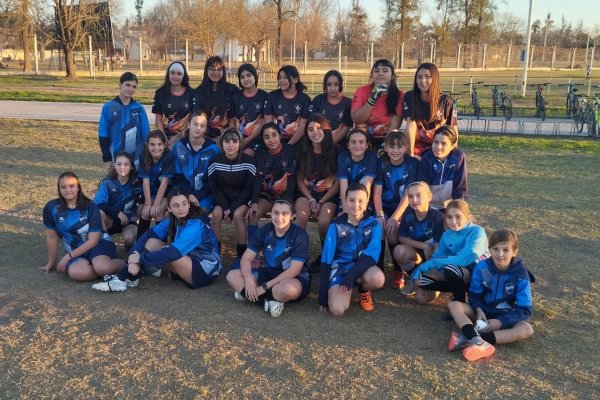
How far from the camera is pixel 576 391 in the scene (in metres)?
3.10

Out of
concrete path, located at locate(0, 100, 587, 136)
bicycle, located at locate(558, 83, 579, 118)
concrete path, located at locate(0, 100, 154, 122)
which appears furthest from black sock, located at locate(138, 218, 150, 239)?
bicycle, located at locate(558, 83, 579, 118)

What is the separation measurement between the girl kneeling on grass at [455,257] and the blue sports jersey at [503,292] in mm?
137

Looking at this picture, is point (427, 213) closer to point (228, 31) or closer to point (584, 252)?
point (584, 252)

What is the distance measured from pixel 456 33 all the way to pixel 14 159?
1897 inches

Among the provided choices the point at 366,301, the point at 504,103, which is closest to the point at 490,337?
the point at 366,301

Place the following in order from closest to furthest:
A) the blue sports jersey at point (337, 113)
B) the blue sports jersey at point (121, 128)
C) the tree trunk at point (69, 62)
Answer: the blue sports jersey at point (337, 113) → the blue sports jersey at point (121, 128) → the tree trunk at point (69, 62)

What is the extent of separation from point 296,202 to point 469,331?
6.82ft

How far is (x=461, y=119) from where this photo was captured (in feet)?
53.9

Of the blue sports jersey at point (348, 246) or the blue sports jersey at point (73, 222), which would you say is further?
the blue sports jersey at point (73, 222)

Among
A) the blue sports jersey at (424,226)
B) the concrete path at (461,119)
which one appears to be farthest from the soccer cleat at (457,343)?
the concrete path at (461,119)

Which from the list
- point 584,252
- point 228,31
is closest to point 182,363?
point 584,252

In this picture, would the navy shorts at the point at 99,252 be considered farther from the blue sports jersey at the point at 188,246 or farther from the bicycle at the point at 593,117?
the bicycle at the point at 593,117

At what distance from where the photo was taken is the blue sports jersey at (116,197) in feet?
17.5

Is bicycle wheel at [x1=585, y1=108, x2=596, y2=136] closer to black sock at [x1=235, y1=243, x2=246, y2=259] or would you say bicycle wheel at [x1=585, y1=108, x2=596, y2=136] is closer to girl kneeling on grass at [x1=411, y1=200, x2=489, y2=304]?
girl kneeling on grass at [x1=411, y1=200, x2=489, y2=304]
